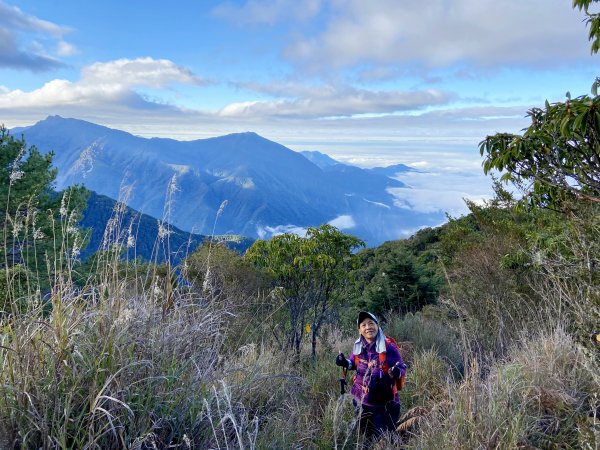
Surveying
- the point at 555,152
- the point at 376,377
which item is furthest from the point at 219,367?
the point at 555,152

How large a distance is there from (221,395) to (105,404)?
639 millimetres

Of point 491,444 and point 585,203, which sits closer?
point 491,444

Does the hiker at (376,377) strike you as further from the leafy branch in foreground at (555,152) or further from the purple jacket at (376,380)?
the leafy branch in foreground at (555,152)

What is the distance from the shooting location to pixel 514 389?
3.22 metres

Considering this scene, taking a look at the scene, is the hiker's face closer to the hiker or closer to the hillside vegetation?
the hiker

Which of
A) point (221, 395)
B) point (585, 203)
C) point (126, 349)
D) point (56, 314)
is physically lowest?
point (221, 395)

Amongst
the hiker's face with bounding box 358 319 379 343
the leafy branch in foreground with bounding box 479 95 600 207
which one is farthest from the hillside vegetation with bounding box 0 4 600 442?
the hiker's face with bounding box 358 319 379 343

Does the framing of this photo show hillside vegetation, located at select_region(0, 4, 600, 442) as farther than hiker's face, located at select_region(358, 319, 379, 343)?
No

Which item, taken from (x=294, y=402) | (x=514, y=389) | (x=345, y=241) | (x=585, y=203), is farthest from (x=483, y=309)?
(x=294, y=402)

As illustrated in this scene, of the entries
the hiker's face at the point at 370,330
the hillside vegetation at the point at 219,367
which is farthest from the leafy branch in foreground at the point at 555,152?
the hiker's face at the point at 370,330

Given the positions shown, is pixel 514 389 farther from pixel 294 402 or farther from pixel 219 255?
pixel 219 255

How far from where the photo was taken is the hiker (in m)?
3.98

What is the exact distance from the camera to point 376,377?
13.4 ft

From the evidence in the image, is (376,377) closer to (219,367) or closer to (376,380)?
(376,380)
